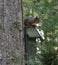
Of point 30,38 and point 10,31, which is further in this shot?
point 30,38

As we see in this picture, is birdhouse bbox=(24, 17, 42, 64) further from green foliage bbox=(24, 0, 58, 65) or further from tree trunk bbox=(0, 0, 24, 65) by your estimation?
tree trunk bbox=(0, 0, 24, 65)

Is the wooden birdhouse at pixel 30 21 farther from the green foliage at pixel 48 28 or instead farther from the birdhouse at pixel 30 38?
the green foliage at pixel 48 28

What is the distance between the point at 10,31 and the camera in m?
2.62

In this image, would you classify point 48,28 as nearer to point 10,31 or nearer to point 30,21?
point 30,21

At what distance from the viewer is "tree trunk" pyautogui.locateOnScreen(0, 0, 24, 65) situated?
2576mm

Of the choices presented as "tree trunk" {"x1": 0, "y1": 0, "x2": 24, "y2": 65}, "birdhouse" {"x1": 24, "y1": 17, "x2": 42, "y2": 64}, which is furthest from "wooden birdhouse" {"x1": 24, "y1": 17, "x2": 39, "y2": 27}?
"tree trunk" {"x1": 0, "y1": 0, "x2": 24, "y2": 65}

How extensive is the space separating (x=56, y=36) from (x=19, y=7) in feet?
2.90

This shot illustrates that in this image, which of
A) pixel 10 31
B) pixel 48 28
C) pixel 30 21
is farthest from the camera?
pixel 48 28

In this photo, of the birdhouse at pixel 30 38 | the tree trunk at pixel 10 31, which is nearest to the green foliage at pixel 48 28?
the birdhouse at pixel 30 38

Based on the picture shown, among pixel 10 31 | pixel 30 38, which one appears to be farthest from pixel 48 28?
pixel 10 31

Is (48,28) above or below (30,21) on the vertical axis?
below

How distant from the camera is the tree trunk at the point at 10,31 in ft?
8.45

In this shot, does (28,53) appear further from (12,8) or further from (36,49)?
(12,8)

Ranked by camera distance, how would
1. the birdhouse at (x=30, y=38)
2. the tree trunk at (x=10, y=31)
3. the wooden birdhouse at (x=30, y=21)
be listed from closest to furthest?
the tree trunk at (x=10, y=31)
the wooden birdhouse at (x=30, y=21)
the birdhouse at (x=30, y=38)
